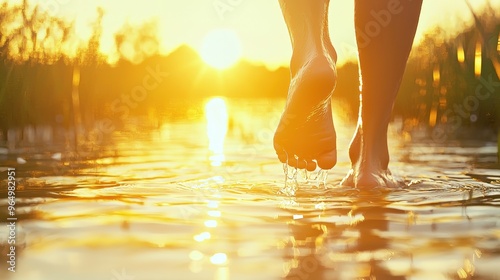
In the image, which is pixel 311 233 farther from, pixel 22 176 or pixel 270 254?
pixel 22 176

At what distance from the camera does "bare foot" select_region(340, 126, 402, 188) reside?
3725 mm

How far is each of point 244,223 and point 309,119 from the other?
1071 mm

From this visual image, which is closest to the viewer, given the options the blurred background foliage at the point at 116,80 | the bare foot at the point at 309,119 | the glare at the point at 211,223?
the glare at the point at 211,223

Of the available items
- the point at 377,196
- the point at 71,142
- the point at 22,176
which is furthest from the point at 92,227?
the point at 71,142

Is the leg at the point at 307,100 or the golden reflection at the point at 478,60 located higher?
the golden reflection at the point at 478,60

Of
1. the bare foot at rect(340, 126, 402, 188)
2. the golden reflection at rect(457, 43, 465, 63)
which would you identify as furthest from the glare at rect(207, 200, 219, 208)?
the golden reflection at rect(457, 43, 465, 63)

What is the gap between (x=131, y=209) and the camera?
9.82 feet

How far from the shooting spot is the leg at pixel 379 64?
370 cm

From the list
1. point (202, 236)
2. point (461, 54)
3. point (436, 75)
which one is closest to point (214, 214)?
point (202, 236)

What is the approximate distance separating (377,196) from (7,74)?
307 cm

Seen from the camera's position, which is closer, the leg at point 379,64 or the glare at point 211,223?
the glare at point 211,223

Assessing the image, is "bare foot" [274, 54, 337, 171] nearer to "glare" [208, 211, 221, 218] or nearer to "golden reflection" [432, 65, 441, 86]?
"glare" [208, 211, 221, 218]

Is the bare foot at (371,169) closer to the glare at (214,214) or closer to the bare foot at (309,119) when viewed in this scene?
the bare foot at (309,119)

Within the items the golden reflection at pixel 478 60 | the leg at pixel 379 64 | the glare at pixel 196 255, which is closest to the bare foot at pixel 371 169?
the leg at pixel 379 64
